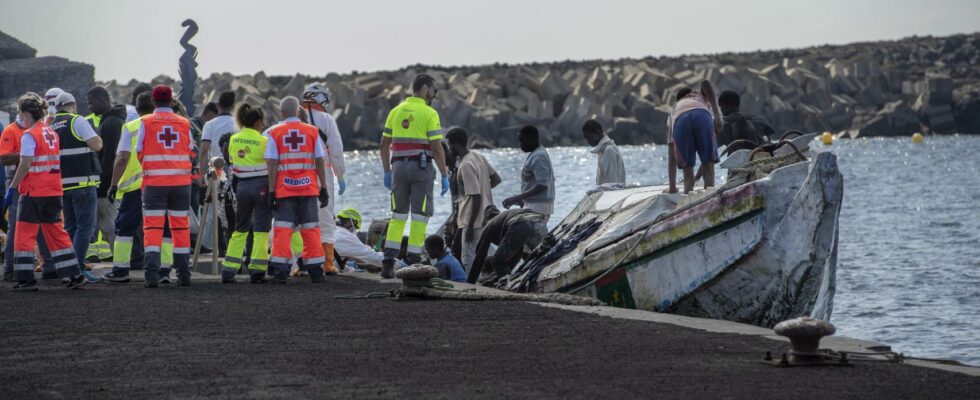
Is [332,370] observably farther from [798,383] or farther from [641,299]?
[641,299]

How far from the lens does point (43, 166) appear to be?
14.5m

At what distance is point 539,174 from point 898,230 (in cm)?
2729

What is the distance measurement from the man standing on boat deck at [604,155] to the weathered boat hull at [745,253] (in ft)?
9.41

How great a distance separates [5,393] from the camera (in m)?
8.87

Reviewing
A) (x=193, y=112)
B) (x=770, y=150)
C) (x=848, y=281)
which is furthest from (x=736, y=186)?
(x=848, y=281)

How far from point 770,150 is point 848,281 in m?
14.4

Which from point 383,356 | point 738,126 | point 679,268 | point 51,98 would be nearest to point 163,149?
point 51,98

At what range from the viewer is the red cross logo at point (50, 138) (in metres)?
14.4

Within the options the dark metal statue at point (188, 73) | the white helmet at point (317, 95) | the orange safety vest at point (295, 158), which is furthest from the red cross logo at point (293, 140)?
the dark metal statue at point (188, 73)

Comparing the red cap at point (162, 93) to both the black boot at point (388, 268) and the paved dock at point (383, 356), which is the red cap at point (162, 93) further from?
the black boot at point (388, 268)

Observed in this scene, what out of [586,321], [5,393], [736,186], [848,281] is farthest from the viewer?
[848,281]

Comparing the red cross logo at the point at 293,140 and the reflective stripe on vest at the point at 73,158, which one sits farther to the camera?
the reflective stripe on vest at the point at 73,158

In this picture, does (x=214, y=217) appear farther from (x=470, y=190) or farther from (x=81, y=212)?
(x=470, y=190)

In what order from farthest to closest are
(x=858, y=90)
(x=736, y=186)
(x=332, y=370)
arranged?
1. (x=858, y=90)
2. (x=736, y=186)
3. (x=332, y=370)
